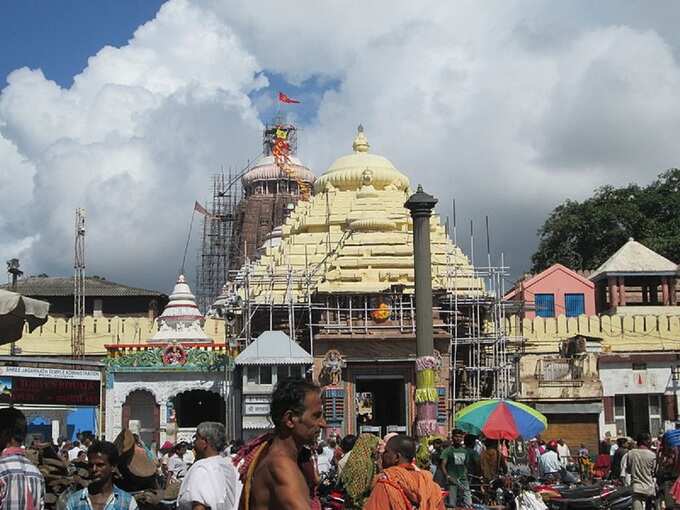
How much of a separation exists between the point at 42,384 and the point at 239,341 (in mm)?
16145

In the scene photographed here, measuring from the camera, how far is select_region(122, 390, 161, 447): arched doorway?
34188 mm

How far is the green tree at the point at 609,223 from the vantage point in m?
60.9

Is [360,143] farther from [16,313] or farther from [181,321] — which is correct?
[16,313]

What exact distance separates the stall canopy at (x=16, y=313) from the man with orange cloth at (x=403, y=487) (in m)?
3.72

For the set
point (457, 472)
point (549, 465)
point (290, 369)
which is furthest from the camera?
point (290, 369)

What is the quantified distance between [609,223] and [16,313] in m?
55.7

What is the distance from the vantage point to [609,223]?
62062 millimetres

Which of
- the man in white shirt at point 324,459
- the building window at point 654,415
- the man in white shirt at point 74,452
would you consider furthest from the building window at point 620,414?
the man in white shirt at point 74,452

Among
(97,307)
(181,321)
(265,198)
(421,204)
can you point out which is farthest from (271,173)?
(421,204)

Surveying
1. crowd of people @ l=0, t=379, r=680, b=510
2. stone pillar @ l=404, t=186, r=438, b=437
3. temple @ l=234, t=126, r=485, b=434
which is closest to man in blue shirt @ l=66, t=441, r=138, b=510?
crowd of people @ l=0, t=379, r=680, b=510

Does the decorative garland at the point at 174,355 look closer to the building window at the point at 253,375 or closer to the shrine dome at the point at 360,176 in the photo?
A: the building window at the point at 253,375

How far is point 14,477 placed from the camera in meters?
6.69

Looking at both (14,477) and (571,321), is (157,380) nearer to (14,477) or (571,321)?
(571,321)

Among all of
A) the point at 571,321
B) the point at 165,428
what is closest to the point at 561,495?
the point at 165,428
